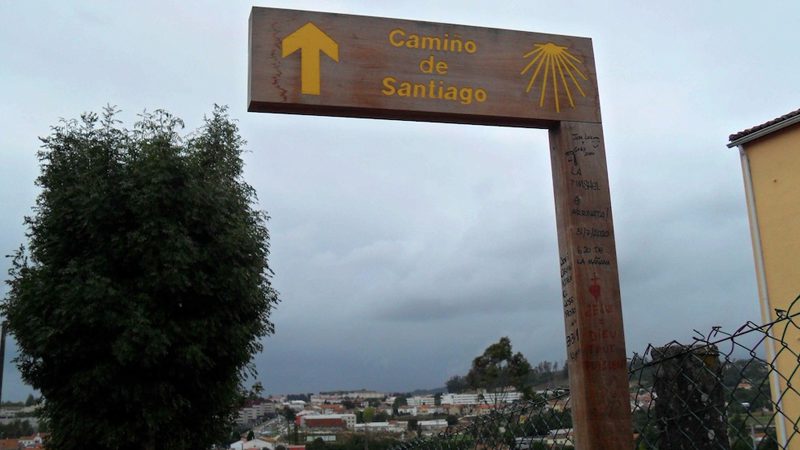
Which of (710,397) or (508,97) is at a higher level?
(508,97)

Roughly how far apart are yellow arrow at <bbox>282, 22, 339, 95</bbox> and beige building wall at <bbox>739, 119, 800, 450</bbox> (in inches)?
464

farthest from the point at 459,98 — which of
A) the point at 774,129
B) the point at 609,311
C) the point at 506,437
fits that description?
the point at 774,129

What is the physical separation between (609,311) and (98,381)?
1042cm

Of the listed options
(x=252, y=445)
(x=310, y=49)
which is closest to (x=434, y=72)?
Answer: (x=310, y=49)

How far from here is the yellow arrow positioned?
134 inches

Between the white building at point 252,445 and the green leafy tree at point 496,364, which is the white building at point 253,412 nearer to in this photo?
the white building at point 252,445

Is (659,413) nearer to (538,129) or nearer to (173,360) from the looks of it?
(538,129)

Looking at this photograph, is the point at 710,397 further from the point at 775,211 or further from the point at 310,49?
the point at 775,211

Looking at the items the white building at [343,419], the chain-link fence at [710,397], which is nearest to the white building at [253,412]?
the white building at [343,419]

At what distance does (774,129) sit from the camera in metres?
13.7

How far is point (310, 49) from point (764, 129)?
12.5 m

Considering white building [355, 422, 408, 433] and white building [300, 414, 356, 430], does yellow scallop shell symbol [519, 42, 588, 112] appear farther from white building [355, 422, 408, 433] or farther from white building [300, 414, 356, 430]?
white building [300, 414, 356, 430]

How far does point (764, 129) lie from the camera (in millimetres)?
13867

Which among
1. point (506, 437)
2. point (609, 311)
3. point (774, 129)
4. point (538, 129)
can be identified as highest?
point (774, 129)
